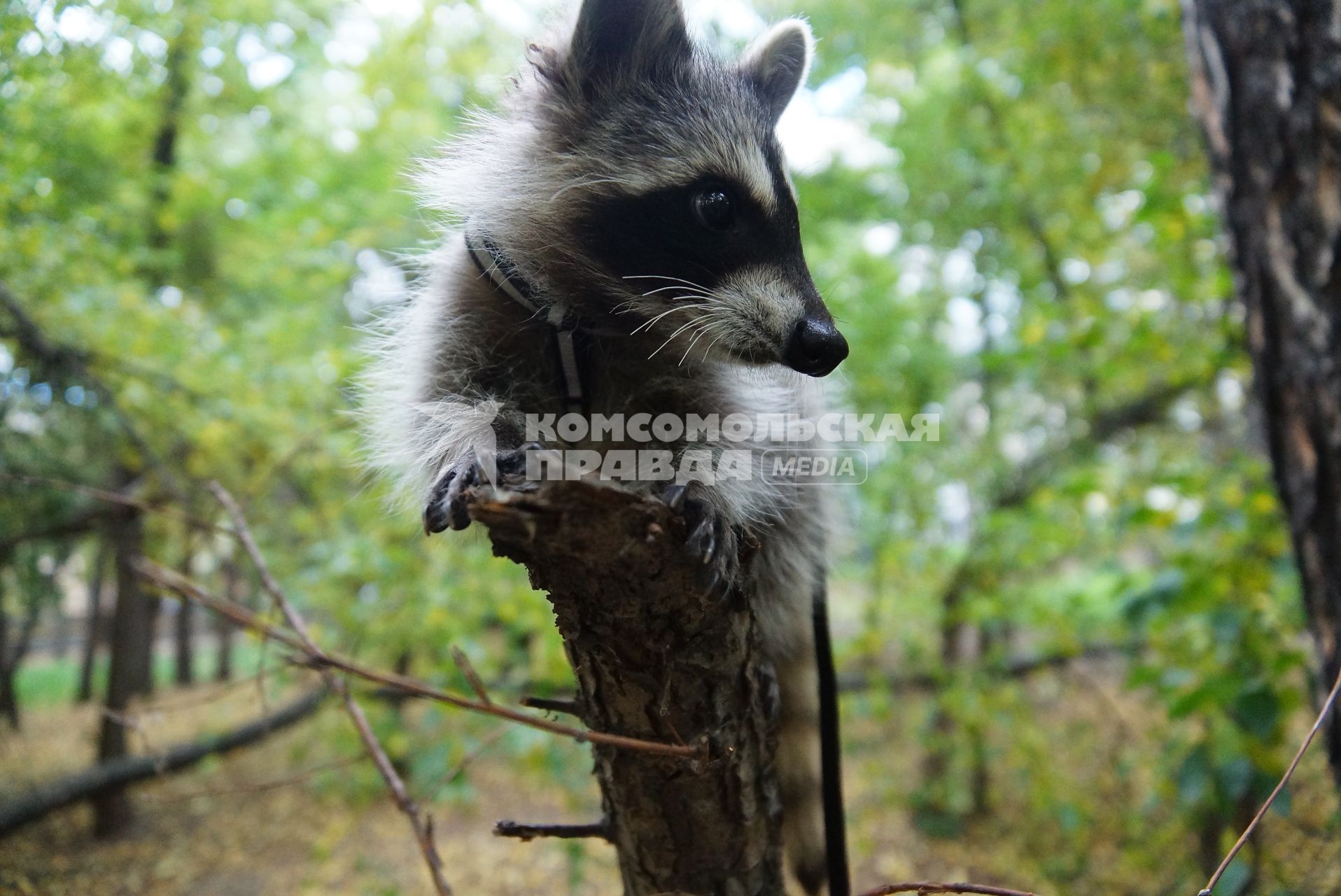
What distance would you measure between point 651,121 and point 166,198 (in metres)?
6.46

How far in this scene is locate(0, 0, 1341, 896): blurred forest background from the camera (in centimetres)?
312

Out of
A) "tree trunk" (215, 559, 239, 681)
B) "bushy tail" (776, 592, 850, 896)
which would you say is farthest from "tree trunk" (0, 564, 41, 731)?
"bushy tail" (776, 592, 850, 896)

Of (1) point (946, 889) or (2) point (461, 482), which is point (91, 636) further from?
(1) point (946, 889)

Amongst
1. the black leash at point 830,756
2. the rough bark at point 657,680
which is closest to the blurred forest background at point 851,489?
the black leash at point 830,756

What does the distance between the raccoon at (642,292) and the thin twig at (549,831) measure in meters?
0.58

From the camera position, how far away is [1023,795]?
5.73 metres

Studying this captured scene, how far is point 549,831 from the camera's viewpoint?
1422 millimetres

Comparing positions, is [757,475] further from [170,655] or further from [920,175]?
[170,655]

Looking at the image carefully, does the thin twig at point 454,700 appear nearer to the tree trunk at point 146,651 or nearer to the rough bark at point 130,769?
the rough bark at point 130,769

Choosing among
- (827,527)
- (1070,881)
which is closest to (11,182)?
(827,527)

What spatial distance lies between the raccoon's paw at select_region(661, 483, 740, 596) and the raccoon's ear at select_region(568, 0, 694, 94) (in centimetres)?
118

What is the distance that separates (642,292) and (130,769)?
4.94 m

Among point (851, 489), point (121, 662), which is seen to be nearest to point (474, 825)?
point (121, 662)

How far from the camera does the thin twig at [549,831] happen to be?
1.39 m
